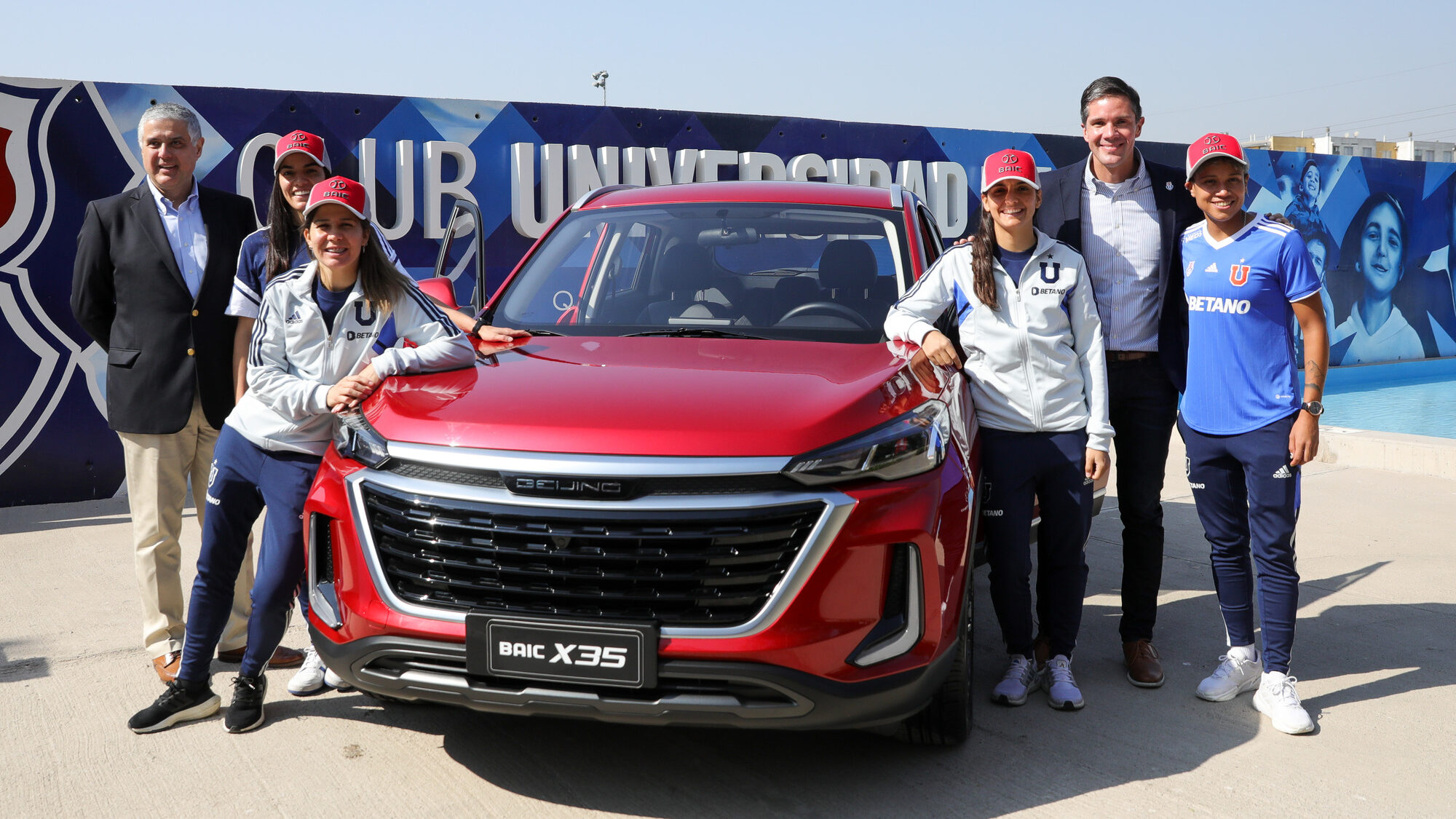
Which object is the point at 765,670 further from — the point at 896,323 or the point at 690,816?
the point at 896,323

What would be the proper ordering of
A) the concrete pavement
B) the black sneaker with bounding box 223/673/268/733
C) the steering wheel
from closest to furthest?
1. the concrete pavement
2. the black sneaker with bounding box 223/673/268/733
3. the steering wheel

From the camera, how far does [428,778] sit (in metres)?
3.28

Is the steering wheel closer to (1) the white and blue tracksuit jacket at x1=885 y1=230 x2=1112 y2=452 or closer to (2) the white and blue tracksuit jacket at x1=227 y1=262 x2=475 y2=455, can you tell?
(1) the white and blue tracksuit jacket at x1=885 y1=230 x2=1112 y2=452

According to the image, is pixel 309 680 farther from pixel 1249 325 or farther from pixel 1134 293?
pixel 1249 325

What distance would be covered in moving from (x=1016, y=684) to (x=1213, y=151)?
1904 millimetres

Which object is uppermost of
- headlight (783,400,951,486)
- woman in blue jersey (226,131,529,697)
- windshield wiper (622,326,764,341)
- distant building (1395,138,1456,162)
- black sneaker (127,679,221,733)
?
distant building (1395,138,1456,162)

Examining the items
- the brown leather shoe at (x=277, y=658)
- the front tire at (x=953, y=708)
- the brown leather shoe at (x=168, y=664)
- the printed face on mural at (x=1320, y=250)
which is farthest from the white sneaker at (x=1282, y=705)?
the printed face on mural at (x=1320, y=250)

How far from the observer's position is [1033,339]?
12.4 ft

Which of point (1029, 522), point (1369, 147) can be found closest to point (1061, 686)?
point (1029, 522)

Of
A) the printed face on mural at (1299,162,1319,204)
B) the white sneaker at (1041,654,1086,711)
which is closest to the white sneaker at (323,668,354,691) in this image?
the white sneaker at (1041,654,1086,711)

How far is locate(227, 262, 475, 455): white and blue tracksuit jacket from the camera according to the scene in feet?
11.3

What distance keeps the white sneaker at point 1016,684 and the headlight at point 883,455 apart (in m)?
1.19

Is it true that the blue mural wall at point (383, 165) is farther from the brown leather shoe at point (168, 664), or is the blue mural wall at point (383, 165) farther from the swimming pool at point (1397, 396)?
the brown leather shoe at point (168, 664)

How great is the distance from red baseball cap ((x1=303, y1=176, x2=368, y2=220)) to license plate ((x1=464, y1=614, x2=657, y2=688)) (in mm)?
1366
